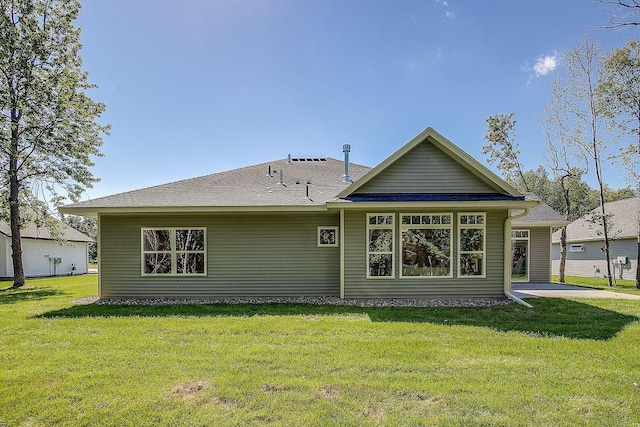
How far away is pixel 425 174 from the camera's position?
9305 millimetres

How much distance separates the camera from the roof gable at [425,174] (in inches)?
362

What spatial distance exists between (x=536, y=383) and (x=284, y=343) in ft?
11.1

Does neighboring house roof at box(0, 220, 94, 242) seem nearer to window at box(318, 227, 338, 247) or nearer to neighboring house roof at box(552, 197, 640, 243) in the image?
window at box(318, 227, 338, 247)

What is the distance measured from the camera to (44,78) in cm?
1498

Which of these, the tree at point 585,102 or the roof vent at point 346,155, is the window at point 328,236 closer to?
the roof vent at point 346,155

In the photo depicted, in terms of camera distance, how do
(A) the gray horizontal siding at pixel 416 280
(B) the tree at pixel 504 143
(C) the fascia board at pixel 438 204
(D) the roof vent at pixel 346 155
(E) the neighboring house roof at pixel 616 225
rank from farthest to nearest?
(B) the tree at pixel 504 143, (E) the neighboring house roof at pixel 616 225, (D) the roof vent at pixel 346 155, (A) the gray horizontal siding at pixel 416 280, (C) the fascia board at pixel 438 204

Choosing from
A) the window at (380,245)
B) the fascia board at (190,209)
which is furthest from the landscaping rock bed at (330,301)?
the fascia board at (190,209)

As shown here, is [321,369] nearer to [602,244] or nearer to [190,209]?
[190,209]

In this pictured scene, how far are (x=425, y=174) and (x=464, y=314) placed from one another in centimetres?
386

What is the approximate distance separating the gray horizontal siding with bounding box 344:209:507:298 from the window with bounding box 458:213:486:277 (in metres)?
0.14

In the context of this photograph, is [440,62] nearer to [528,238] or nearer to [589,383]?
[528,238]

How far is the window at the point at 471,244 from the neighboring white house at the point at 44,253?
742 inches

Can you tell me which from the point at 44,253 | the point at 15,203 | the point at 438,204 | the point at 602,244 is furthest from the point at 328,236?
the point at 44,253

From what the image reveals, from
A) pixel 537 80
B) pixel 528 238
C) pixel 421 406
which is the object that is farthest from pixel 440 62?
pixel 421 406
